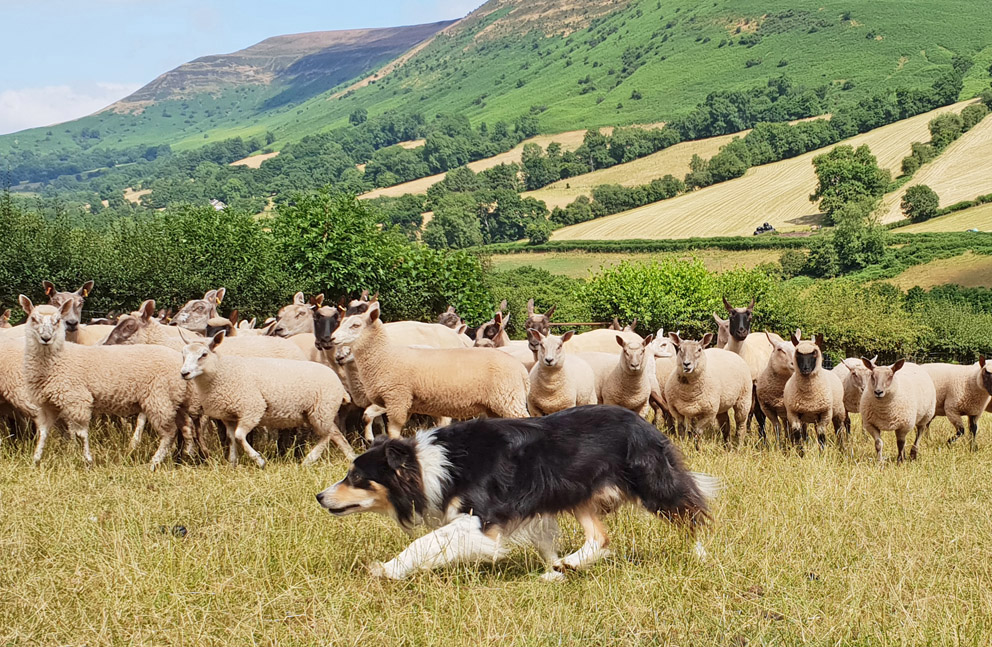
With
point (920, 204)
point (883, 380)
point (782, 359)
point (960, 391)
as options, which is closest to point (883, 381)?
point (883, 380)

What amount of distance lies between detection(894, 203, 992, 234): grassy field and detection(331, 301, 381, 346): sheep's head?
76500mm

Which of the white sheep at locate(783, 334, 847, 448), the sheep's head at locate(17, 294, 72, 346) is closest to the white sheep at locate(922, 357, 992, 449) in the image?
the white sheep at locate(783, 334, 847, 448)

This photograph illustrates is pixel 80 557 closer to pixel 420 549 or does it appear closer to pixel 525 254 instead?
pixel 420 549

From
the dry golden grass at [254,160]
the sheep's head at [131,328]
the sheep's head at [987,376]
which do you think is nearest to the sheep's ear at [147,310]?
the sheep's head at [131,328]

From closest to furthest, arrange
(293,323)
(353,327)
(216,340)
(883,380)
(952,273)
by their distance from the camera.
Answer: (216,340)
(353,327)
(883,380)
(293,323)
(952,273)

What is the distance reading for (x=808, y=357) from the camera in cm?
1097

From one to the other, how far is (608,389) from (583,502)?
5.74 m

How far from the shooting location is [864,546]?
261 inches

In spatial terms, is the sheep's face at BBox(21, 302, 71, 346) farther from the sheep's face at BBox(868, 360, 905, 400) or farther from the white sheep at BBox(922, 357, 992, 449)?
the white sheep at BBox(922, 357, 992, 449)

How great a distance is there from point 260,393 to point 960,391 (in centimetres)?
1024

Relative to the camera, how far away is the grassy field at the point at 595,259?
2968 inches

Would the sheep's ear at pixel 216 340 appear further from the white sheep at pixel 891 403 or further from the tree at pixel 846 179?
the tree at pixel 846 179

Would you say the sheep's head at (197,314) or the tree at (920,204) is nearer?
the sheep's head at (197,314)

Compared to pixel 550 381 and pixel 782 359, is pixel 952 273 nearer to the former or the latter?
pixel 782 359
